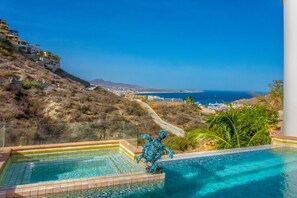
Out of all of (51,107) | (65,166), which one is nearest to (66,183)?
(65,166)

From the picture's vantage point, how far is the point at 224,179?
5.95 m

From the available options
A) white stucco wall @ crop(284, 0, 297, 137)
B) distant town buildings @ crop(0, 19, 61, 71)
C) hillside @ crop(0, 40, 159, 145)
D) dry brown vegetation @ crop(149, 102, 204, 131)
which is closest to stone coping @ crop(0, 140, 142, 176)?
hillside @ crop(0, 40, 159, 145)

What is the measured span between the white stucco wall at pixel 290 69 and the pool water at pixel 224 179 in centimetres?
142

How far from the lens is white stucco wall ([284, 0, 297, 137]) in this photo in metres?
8.76

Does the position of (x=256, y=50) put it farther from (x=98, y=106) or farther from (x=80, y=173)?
(x=80, y=173)

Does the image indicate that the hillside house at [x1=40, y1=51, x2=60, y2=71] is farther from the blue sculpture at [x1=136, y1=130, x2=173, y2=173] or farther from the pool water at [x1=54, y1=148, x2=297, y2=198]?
the blue sculpture at [x1=136, y1=130, x2=173, y2=173]

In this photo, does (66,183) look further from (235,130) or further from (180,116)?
(180,116)

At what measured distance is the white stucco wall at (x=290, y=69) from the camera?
8758 millimetres

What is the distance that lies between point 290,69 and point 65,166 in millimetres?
8380

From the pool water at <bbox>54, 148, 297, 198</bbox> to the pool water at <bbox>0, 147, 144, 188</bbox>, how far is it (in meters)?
0.92

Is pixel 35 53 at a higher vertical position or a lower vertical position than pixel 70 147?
higher

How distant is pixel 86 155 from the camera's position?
814 centimetres

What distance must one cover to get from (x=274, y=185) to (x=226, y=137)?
3.41 meters

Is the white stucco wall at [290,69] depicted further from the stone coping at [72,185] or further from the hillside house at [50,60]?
the hillside house at [50,60]
